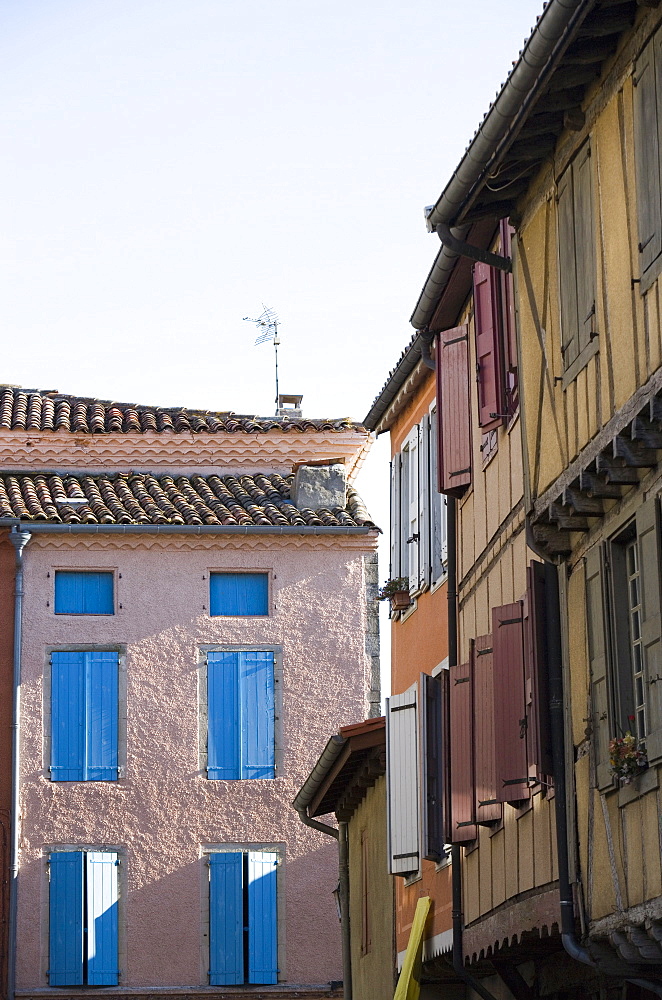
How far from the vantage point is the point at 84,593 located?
2392 cm

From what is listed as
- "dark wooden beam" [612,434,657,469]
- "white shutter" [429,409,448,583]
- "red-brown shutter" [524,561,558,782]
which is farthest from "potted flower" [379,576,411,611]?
"dark wooden beam" [612,434,657,469]

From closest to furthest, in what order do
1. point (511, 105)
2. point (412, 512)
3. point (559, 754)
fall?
1. point (511, 105)
2. point (559, 754)
3. point (412, 512)

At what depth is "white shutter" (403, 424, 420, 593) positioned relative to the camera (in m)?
15.6

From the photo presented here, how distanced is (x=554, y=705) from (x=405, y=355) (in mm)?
5751

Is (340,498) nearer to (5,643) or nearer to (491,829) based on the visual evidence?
(5,643)

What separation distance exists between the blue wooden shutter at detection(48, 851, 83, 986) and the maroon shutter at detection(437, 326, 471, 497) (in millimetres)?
11146

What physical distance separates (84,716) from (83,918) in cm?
267

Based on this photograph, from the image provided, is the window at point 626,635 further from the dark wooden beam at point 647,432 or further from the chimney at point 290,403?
the chimney at point 290,403

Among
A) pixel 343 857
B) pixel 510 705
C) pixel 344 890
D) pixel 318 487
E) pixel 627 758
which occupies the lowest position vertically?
pixel 344 890

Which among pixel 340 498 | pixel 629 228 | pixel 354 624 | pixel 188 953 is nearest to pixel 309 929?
pixel 188 953

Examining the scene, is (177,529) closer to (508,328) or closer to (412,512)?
(412,512)

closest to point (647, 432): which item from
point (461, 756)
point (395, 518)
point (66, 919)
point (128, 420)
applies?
point (461, 756)

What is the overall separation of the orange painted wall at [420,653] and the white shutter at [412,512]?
0.19 meters

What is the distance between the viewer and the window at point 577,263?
9.56 m
